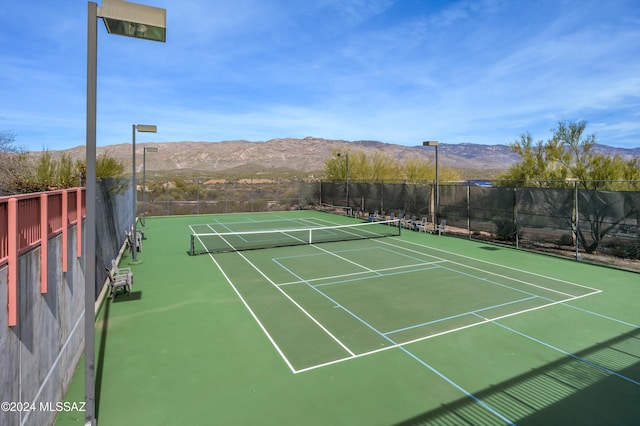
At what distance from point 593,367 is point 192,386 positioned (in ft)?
A: 20.4

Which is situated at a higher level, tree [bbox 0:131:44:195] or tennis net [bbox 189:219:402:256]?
tree [bbox 0:131:44:195]

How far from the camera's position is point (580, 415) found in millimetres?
4734

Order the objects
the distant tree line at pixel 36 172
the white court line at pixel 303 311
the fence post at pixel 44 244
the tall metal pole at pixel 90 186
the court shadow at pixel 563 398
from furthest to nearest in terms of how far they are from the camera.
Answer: the distant tree line at pixel 36 172, the white court line at pixel 303 311, the court shadow at pixel 563 398, the fence post at pixel 44 244, the tall metal pole at pixel 90 186

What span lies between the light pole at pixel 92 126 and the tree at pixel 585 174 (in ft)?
44.4

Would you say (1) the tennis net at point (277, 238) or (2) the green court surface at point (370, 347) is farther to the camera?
(1) the tennis net at point (277, 238)

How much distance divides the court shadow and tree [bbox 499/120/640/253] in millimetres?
8279

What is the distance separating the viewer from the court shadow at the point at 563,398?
183 inches

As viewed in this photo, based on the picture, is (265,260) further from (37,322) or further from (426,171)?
(426,171)

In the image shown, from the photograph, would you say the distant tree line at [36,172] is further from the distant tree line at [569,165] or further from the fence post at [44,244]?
the distant tree line at [569,165]

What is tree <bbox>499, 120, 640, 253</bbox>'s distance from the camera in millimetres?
13227

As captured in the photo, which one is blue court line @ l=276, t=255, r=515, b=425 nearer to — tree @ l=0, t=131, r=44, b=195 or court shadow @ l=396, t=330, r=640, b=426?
court shadow @ l=396, t=330, r=640, b=426

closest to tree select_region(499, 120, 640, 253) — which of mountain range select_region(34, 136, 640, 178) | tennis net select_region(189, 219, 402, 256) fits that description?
tennis net select_region(189, 219, 402, 256)

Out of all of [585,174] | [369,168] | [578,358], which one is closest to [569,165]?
[585,174]

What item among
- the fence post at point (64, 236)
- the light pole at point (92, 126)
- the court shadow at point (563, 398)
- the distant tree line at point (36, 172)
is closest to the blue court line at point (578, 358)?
the court shadow at point (563, 398)
